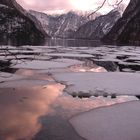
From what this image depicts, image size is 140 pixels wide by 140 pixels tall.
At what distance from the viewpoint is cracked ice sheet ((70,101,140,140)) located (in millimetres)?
6719

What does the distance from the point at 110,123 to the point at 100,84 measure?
17.8 feet

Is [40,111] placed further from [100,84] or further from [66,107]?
[100,84]

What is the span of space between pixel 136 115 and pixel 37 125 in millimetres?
2518

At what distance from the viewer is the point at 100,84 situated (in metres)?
12.9

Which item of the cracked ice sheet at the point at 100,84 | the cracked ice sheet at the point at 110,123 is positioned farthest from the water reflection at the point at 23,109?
the cracked ice sheet at the point at 110,123

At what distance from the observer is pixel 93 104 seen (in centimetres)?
955

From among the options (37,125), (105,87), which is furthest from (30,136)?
(105,87)

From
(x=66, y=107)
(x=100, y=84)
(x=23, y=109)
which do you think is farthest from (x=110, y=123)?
(x=100, y=84)

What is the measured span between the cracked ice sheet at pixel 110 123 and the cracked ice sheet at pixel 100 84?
2.32m

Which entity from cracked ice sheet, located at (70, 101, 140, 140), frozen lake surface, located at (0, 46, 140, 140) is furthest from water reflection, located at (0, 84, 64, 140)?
cracked ice sheet, located at (70, 101, 140, 140)

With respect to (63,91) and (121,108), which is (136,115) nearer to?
(121,108)

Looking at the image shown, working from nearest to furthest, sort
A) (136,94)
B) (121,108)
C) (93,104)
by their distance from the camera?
(121,108)
(93,104)
(136,94)

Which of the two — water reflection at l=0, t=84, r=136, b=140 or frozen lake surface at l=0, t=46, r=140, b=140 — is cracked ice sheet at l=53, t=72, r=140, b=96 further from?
water reflection at l=0, t=84, r=136, b=140

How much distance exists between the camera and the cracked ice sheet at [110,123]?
22.0ft
